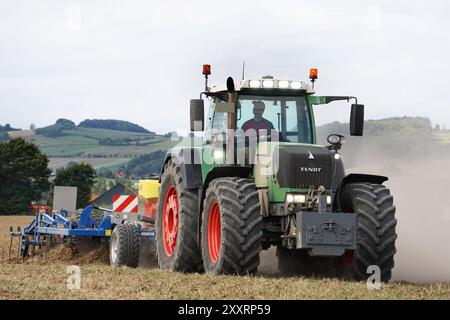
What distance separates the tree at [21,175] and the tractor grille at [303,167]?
59.8 metres

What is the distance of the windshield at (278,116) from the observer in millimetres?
12695

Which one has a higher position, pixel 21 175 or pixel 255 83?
pixel 255 83

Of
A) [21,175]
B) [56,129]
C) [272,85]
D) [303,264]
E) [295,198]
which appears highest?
[56,129]

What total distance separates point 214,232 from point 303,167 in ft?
5.08

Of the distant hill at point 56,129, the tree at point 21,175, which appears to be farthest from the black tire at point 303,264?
the distant hill at point 56,129

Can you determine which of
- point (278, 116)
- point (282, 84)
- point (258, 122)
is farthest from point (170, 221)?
point (282, 84)

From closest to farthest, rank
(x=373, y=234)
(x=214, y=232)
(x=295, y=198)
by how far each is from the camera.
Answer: (x=373, y=234)
(x=295, y=198)
(x=214, y=232)

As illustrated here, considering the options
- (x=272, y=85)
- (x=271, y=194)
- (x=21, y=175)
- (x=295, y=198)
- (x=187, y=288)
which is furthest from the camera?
(x=21, y=175)

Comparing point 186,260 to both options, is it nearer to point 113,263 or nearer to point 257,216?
point 257,216

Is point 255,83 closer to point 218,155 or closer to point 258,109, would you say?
point 258,109

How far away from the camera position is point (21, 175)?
73.1 m

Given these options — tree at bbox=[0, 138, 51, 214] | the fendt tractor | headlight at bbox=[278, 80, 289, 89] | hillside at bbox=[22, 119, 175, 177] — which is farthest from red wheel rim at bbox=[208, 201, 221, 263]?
→ hillside at bbox=[22, 119, 175, 177]

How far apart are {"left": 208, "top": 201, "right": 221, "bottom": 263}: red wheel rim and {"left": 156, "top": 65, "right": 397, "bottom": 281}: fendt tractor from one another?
14 mm

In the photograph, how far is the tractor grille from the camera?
11.7m
